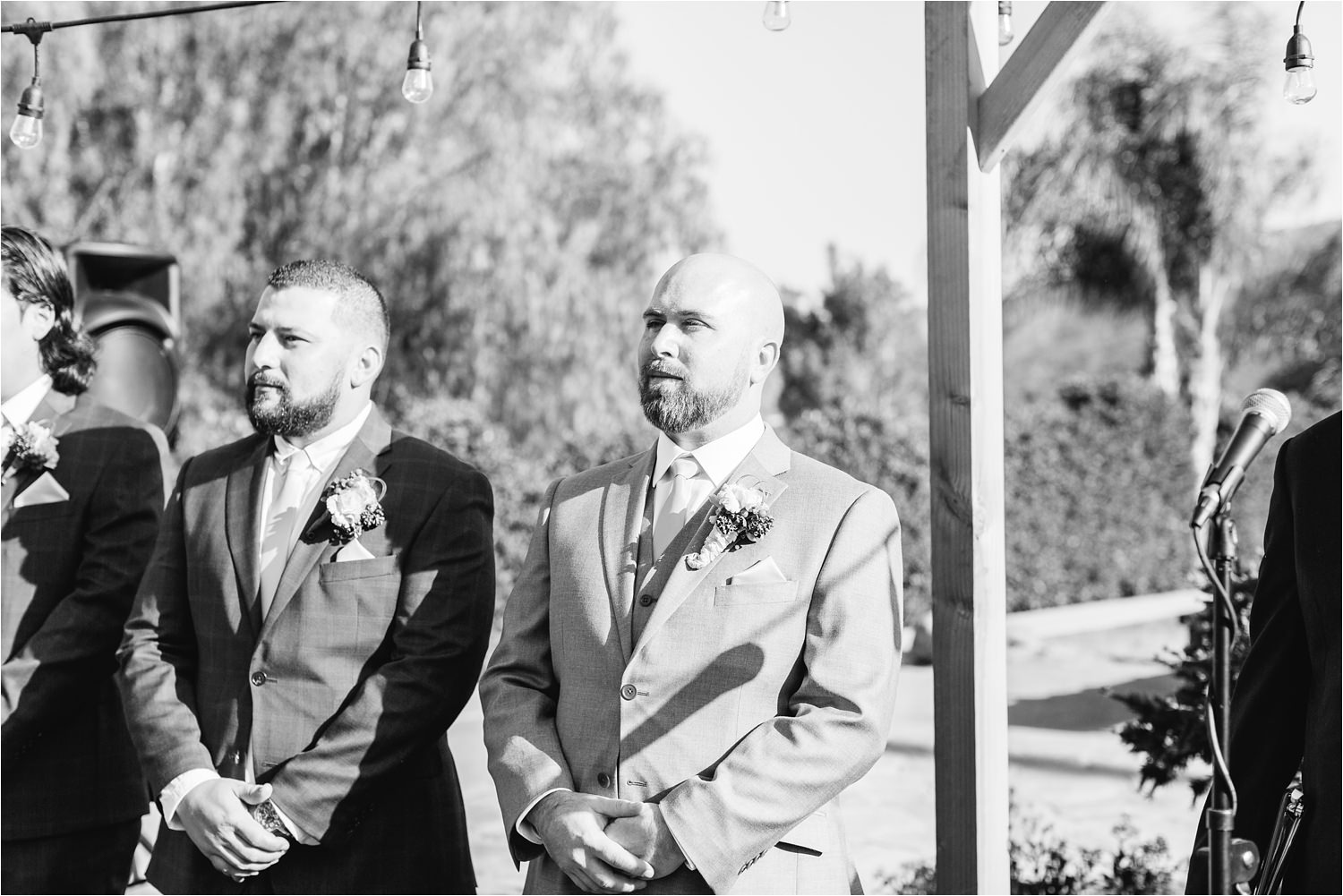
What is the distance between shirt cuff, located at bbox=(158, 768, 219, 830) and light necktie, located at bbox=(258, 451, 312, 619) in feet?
1.24

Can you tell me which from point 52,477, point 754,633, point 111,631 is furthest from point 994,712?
point 52,477

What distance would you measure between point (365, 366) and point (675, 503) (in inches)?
38.0

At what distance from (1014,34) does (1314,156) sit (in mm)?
20174

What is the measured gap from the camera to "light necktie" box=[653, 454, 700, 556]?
9.27ft

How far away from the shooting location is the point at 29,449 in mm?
3350

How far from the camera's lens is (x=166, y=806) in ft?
9.53

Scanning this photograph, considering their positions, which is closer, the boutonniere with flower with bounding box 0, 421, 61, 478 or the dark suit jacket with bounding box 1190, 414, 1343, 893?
the dark suit jacket with bounding box 1190, 414, 1343, 893

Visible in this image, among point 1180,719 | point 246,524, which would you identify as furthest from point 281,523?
point 1180,719

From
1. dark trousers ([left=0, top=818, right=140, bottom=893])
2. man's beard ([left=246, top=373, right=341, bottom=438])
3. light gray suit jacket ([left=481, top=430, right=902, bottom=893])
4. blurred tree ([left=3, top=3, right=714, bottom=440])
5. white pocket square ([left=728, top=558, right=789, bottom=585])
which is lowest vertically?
dark trousers ([left=0, top=818, right=140, bottom=893])

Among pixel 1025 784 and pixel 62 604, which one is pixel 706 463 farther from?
pixel 1025 784

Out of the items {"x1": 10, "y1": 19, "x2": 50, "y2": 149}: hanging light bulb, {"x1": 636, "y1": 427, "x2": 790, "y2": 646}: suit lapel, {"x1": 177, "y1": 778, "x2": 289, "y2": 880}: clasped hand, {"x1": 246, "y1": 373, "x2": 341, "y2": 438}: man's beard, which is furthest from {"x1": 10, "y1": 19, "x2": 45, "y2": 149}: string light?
{"x1": 636, "y1": 427, "x2": 790, "y2": 646}: suit lapel

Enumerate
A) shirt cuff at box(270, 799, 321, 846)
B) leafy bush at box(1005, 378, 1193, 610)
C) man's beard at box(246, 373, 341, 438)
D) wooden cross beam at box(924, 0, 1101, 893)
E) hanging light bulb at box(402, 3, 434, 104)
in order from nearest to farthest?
shirt cuff at box(270, 799, 321, 846) → wooden cross beam at box(924, 0, 1101, 893) → man's beard at box(246, 373, 341, 438) → hanging light bulb at box(402, 3, 434, 104) → leafy bush at box(1005, 378, 1193, 610)

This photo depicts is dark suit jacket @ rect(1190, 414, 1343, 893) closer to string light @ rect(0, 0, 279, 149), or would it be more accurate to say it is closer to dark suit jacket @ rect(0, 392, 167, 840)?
dark suit jacket @ rect(0, 392, 167, 840)

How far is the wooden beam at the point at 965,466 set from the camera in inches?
118
